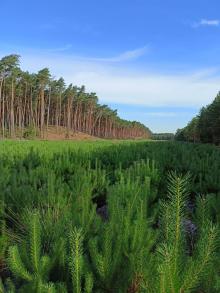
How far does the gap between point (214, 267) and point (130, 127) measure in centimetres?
15984

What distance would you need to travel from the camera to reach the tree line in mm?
68375

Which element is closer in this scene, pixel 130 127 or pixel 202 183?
pixel 202 183

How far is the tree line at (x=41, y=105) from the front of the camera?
68375 mm

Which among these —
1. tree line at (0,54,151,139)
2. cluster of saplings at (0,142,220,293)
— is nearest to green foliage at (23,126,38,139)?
tree line at (0,54,151,139)

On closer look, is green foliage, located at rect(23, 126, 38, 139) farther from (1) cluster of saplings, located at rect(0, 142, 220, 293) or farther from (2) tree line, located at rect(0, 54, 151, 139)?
(1) cluster of saplings, located at rect(0, 142, 220, 293)

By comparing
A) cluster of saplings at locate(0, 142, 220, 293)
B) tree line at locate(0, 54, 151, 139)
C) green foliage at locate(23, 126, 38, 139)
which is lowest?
cluster of saplings at locate(0, 142, 220, 293)

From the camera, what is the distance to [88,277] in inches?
79.7

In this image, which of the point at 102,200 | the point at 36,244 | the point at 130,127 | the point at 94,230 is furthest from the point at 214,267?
the point at 130,127

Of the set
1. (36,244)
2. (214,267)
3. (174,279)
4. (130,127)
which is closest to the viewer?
(174,279)

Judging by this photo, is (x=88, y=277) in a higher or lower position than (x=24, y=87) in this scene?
lower

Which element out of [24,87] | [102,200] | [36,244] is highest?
[24,87]

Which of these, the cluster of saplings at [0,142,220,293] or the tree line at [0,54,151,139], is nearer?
the cluster of saplings at [0,142,220,293]

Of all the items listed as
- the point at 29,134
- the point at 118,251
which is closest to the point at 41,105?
the point at 29,134

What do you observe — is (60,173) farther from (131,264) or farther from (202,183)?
(131,264)
